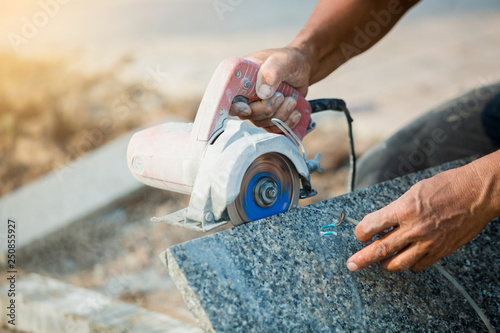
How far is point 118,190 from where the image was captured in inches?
166

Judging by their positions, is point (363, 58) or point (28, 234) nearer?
point (28, 234)

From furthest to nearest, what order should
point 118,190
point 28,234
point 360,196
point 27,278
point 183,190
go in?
point 118,190
point 28,234
point 27,278
point 360,196
point 183,190

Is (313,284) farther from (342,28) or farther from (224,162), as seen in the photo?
(342,28)

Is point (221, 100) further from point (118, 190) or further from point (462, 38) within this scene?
point (462, 38)

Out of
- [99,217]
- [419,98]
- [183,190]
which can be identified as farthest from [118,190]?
[419,98]

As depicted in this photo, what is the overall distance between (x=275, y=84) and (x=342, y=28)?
878 mm

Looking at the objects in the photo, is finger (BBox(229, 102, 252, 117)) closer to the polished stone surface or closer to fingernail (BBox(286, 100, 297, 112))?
fingernail (BBox(286, 100, 297, 112))

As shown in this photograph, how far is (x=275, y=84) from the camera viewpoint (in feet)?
5.91

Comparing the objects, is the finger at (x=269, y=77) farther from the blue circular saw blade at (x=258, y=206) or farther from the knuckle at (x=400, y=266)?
the knuckle at (x=400, y=266)

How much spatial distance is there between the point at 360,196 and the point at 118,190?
111 inches

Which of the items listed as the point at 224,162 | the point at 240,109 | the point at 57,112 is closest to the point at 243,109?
the point at 240,109

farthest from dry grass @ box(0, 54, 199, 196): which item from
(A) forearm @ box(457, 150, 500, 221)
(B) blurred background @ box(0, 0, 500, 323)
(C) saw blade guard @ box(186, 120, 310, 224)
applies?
(A) forearm @ box(457, 150, 500, 221)

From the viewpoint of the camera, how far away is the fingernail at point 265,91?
178cm

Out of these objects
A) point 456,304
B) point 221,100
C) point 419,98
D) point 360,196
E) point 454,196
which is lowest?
point 419,98
